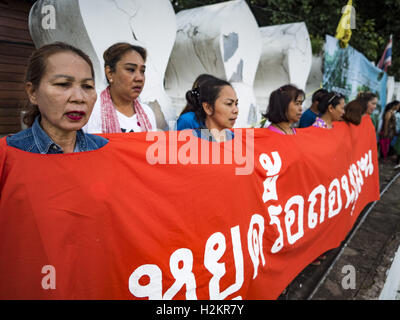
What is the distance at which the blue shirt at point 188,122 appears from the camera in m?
1.98

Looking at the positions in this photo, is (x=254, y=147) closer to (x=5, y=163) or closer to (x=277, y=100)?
(x=277, y=100)

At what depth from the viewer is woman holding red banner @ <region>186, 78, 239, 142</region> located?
1.90 metres

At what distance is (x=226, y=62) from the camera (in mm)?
2846

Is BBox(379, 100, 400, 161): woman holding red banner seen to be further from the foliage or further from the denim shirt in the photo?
the denim shirt

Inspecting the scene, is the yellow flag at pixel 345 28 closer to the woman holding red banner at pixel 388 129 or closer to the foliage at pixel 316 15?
the foliage at pixel 316 15

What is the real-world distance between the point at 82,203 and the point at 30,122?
40 centimetres

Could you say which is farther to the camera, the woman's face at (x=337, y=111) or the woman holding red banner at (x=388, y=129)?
the woman holding red banner at (x=388, y=129)

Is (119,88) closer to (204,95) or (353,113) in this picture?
(204,95)

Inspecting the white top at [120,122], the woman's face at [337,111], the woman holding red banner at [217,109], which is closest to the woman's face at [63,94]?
the white top at [120,122]

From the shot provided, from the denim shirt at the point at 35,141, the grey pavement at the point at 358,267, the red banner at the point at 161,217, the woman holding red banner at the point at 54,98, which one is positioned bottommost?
the grey pavement at the point at 358,267

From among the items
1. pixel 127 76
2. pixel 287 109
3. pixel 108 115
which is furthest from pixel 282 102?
pixel 108 115

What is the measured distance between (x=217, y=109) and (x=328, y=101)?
174cm

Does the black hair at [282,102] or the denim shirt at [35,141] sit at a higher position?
the black hair at [282,102]

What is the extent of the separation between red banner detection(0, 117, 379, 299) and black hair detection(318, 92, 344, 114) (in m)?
0.91
